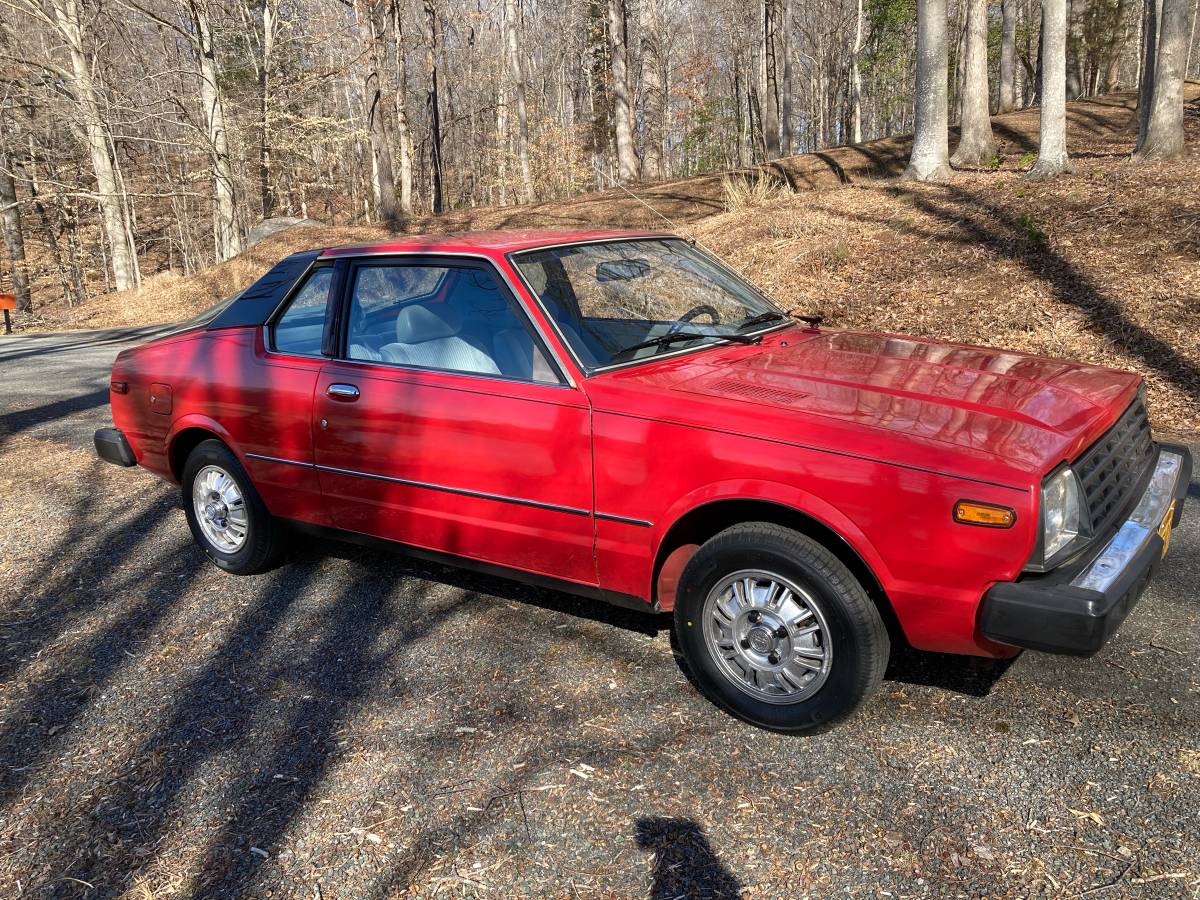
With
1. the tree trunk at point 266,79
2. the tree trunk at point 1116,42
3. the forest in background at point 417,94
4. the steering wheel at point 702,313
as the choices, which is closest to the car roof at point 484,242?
the steering wheel at point 702,313

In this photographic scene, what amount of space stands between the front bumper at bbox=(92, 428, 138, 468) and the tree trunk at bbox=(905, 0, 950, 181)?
11884 millimetres

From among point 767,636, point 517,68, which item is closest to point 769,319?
point 767,636

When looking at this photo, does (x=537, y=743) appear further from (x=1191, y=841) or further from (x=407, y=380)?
(x=1191, y=841)

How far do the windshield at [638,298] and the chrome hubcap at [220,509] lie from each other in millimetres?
2065

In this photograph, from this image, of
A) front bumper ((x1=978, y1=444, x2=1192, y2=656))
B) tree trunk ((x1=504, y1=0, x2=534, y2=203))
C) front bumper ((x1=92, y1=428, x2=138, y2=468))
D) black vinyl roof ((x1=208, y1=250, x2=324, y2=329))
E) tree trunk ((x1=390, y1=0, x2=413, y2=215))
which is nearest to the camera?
front bumper ((x1=978, y1=444, x2=1192, y2=656))

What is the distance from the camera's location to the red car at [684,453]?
105 inches

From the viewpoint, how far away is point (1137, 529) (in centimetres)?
295

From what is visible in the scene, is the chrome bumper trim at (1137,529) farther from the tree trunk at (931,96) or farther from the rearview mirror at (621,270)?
the tree trunk at (931,96)

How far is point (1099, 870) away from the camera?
2326mm

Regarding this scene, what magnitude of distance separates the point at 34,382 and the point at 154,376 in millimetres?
7510

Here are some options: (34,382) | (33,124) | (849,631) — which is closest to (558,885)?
(849,631)

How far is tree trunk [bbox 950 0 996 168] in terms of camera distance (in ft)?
47.1

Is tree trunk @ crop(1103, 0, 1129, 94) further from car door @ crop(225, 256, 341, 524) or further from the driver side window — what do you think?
car door @ crop(225, 256, 341, 524)

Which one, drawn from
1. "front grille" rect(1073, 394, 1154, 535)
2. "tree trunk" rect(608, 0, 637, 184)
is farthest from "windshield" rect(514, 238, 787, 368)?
"tree trunk" rect(608, 0, 637, 184)
